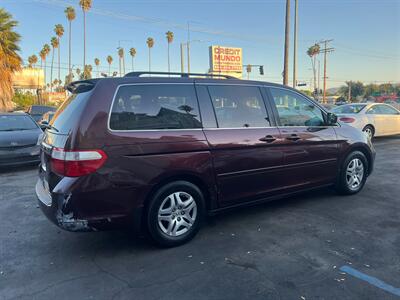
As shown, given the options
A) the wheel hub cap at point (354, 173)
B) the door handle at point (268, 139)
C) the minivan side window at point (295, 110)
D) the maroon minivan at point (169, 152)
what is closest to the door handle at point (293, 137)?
the maroon minivan at point (169, 152)

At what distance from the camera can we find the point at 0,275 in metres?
3.12

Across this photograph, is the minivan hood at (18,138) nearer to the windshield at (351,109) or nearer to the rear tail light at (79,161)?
the rear tail light at (79,161)

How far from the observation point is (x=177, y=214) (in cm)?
364

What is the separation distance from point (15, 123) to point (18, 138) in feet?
3.56

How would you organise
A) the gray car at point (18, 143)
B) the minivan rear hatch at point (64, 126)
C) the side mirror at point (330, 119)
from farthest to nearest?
1. the gray car at point (18, 143)
2. the side mirror at point (330, 119)
3. the minivan rear hatch at point (64, 126)

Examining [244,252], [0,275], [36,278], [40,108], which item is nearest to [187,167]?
[244,252]

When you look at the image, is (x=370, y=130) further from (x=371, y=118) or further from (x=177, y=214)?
(x=177, y=214)

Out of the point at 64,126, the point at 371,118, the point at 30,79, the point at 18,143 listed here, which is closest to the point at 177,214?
the point at 64,126

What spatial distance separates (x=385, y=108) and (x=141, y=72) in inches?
454

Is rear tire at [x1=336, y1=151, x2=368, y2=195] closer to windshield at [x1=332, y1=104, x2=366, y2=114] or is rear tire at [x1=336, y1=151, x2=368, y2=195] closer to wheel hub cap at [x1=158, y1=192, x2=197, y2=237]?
wheel hub cap at [x1=158, y1=192, x2=197, y2=237]

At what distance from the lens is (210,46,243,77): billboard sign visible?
3608 cm

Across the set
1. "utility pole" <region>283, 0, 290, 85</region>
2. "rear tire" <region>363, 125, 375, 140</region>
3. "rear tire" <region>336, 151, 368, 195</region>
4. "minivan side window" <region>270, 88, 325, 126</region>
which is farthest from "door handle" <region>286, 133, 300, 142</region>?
"utility pole" <region>283, 0, 290, 85</region>

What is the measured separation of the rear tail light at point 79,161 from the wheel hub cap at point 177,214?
825 mm

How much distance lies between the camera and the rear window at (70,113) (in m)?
3.25
